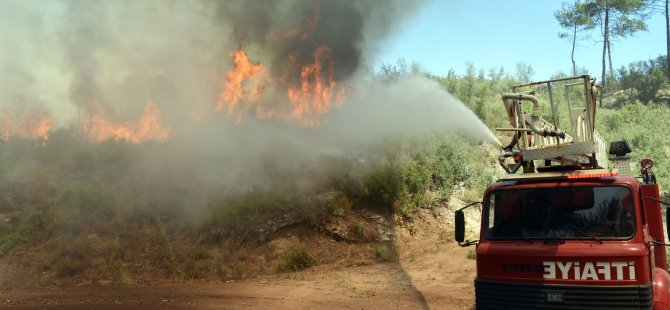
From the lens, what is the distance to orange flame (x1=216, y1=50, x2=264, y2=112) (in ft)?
54.1

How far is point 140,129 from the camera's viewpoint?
18547mm

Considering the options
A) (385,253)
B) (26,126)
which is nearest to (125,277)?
(385,253)

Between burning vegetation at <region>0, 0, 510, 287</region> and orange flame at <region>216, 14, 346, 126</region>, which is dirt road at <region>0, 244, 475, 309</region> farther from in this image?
orange flame at <region>216, 14, 346, 126</region>

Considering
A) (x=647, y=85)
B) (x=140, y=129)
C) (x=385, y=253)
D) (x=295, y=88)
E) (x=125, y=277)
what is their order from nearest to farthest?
(x=125, y=277), (x=385, y=253), (x=295, y=88), (x=140, y=129), (x=647, y=85)

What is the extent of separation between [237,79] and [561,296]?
14129mm

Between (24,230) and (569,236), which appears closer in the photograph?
(569,236)

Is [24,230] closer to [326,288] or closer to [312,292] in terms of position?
[312,292]

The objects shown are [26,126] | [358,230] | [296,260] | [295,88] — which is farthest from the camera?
[26,126]

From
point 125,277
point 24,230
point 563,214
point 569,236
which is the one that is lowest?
point 125,277

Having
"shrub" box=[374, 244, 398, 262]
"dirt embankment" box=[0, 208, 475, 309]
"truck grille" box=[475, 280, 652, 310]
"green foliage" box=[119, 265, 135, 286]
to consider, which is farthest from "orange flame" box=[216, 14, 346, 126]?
"truck grille" box=[475, 280, 652, 310]

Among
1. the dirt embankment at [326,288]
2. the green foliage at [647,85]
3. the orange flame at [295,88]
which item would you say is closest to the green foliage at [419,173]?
the dirt embankment at [326,288]

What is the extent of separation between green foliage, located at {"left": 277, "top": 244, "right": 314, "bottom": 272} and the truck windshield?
7105mm

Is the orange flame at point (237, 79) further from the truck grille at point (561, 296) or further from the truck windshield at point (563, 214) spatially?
the truck grille at point (561, 296)

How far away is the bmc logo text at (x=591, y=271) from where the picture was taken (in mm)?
4508
